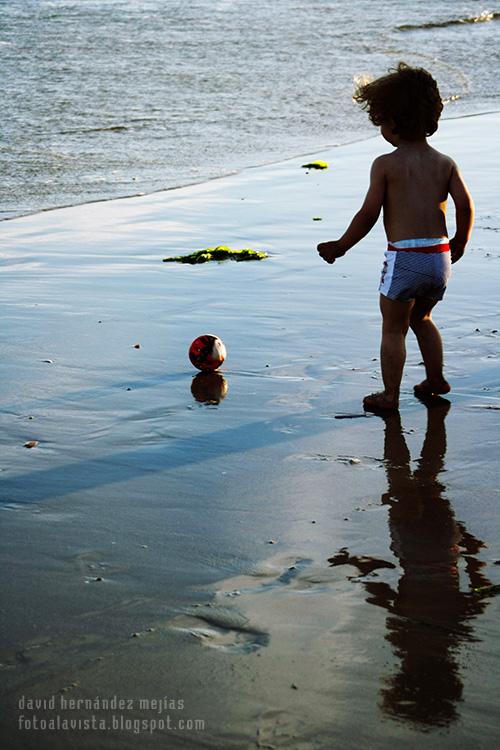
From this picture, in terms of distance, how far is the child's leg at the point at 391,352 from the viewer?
5.16 m

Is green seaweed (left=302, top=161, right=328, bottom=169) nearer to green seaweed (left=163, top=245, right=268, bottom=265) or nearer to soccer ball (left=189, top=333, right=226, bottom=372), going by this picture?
green seaweed (left=163, top=245, right=268, bottom=265)

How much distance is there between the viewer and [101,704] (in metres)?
2.72

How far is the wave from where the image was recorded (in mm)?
28970

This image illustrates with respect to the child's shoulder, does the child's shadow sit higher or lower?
lower

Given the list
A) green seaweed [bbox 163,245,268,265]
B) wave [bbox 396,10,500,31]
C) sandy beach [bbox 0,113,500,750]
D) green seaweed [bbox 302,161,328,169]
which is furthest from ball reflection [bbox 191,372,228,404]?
wave [bbox 396,10,500,31]

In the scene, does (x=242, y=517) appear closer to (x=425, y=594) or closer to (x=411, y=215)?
(x=425, y=594)

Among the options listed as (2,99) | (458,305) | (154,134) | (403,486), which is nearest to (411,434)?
(403,486)

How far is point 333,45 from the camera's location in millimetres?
25156

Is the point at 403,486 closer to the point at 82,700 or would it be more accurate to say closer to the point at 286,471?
the point at 286,471

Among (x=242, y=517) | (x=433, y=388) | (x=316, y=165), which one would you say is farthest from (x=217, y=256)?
(x=316, y=165)

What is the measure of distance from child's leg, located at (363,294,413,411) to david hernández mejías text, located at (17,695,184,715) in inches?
103

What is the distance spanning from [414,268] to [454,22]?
87.3 feet

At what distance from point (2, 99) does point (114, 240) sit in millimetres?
9406

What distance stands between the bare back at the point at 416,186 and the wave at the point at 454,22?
24.7m
